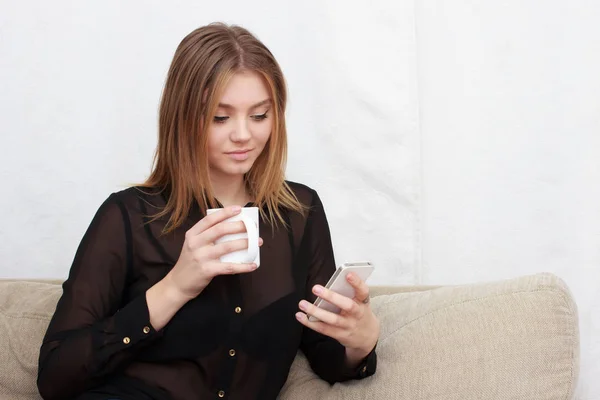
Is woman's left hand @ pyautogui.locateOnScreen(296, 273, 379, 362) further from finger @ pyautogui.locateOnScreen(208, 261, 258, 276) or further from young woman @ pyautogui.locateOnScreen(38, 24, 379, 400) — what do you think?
finger @ pyautogui.locateOnScreen(208, 261, 258, 276)

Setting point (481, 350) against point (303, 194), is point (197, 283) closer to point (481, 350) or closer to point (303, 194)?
point (303, 194)

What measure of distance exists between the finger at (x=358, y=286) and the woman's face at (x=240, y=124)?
337mm

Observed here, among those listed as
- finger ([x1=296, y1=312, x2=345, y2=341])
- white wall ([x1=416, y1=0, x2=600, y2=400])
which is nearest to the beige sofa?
finger ([x1=296, y1=312, x2=345, y2=341])

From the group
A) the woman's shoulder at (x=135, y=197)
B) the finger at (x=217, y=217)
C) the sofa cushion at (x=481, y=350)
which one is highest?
the finger at (x=217, y=217)

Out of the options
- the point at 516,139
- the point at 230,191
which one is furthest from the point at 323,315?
the point at 516,139

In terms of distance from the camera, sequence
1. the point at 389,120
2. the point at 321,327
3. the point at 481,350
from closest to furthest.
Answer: the point at 321,327
the point at 481,350
the point at 389,120

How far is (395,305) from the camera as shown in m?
1.85

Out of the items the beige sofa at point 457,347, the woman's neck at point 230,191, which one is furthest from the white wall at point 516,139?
the woman's neck at point 230,191

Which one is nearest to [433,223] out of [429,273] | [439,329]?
[429,273]

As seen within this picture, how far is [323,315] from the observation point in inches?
57.7

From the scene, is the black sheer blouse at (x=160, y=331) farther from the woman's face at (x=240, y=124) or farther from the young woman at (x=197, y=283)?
the woman's face at (x=240, y=124)

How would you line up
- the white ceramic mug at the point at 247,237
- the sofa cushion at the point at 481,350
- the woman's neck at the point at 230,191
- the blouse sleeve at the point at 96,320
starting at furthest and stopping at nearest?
the woman's neck at the point at 230,191, the sofa cushion at the point at 481,350, the blouse sleeve at the point at 96,320, the white ceramic mug at the point at 247,237

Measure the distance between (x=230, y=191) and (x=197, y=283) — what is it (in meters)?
0.31

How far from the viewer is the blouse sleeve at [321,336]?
1.70 m
